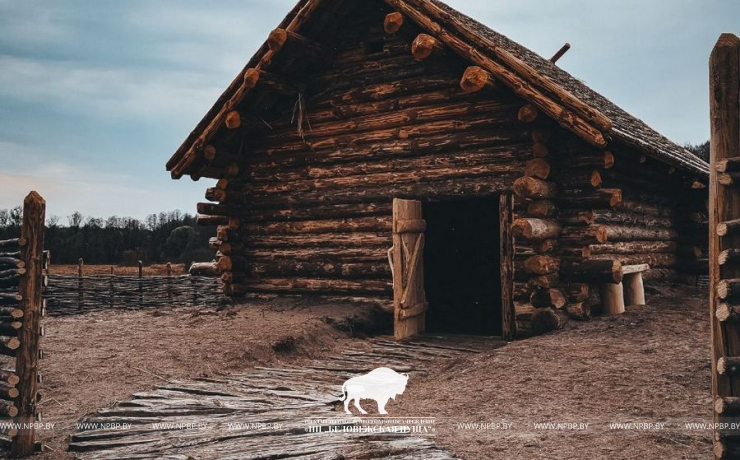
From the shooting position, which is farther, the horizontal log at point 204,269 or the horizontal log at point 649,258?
the horizontal log at point 204,269

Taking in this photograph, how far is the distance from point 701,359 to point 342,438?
12.8 feet

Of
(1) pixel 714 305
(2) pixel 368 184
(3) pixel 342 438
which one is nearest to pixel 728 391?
(1) pixel 714 305

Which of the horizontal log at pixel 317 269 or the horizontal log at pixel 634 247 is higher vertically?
the horizontal log at pixel 634 247

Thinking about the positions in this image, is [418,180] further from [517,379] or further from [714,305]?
[714,305]

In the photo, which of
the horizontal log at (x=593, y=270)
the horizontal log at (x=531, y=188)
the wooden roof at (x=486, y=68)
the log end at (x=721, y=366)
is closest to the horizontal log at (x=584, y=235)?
the horizontal log at (x=593, y=270)

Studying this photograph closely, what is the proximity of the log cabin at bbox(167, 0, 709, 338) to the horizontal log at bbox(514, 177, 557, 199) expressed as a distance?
0.08 ft

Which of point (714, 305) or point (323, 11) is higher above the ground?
point (323, 11)

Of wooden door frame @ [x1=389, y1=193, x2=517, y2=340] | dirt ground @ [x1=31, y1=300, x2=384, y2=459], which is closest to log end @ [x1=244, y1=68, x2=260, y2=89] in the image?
dirt ground @ [x1=31, y1=300, x2=384, y2=459]

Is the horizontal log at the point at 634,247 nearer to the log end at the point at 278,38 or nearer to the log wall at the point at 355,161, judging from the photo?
the log wall at the point at 355,161

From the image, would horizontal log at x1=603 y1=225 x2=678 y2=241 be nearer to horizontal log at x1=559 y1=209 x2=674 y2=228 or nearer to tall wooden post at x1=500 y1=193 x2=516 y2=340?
horizontal log at x1=559 y1=209 x2=674 y2=228

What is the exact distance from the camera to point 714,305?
4.06 metres

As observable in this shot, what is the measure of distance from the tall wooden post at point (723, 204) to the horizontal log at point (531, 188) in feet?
15.2

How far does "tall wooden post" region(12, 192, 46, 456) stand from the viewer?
17.0ft

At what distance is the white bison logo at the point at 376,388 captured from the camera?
237 inches
